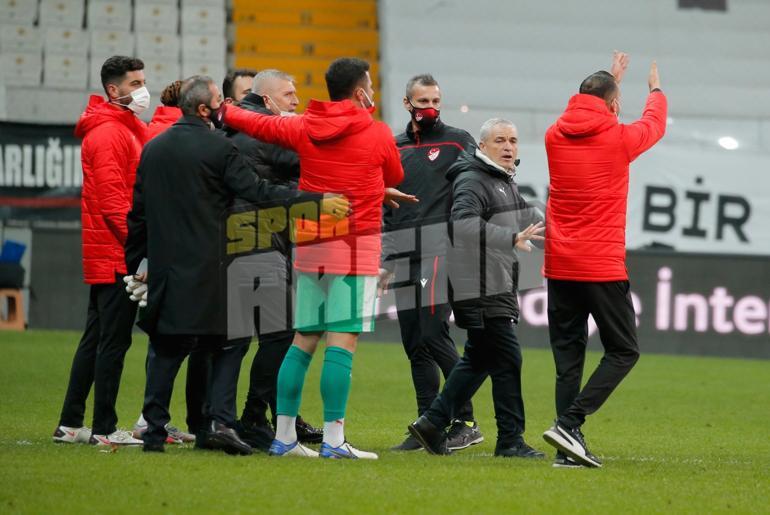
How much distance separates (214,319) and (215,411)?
1.54 ft

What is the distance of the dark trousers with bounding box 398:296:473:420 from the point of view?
791 cm

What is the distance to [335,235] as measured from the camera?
6641 mm

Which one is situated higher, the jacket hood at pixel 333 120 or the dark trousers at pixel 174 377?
the jacket hood at pixel 333 120

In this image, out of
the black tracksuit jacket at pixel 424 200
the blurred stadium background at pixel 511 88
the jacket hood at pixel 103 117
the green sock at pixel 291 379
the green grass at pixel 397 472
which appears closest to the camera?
the green grass at pixel 397 472

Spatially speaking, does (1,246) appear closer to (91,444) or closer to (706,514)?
(91,444)

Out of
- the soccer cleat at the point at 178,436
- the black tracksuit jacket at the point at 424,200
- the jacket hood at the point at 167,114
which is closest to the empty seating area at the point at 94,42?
the jacket hood at the point at 167,114

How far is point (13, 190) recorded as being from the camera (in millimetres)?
15898

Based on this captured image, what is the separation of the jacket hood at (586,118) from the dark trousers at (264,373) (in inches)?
73.3

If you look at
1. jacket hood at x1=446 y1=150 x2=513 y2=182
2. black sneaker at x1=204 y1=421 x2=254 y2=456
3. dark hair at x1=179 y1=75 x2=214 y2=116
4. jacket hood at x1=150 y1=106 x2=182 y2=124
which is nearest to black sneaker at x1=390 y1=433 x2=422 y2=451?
black sneaker at x1=204 y1=421 x2=254 y2=456

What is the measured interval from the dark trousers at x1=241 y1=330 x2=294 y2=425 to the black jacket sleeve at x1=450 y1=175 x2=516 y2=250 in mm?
1128

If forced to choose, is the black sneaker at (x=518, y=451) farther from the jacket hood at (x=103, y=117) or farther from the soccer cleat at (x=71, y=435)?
the jacket hood at (x=103, y=117)

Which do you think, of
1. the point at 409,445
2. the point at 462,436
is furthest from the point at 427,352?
the point at 409,445

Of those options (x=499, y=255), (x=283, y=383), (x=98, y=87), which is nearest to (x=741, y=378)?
(x=499, y=255)

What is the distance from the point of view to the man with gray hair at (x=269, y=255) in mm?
7137
